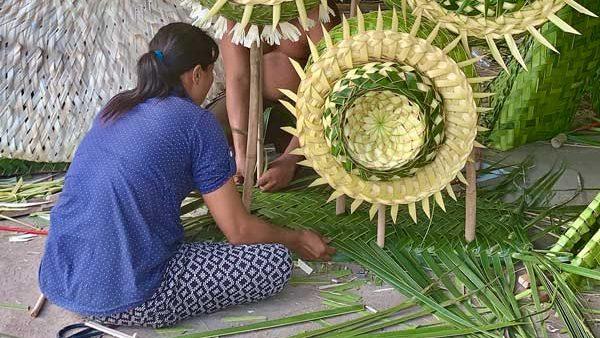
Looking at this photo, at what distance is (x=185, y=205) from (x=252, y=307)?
0.57m

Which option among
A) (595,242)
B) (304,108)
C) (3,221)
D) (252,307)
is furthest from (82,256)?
(595,242)

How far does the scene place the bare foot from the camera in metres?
2.93

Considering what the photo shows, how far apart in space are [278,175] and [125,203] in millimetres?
944

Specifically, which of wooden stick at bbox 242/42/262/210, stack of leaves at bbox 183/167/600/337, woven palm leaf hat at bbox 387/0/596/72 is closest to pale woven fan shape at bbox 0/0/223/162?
stack of leaves at bbox 183/167/600/337

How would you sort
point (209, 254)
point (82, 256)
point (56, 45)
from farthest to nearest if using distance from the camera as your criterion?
point (56, 45)
point (209, 254)
point (82, 256)

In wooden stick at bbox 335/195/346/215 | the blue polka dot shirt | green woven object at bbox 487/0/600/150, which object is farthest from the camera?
green woven object at bbox 487/0/600/150

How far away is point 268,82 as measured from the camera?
3219 mm

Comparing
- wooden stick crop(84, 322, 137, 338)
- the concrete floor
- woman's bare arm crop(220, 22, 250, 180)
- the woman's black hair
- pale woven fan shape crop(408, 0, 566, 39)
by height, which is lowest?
the concrete floor

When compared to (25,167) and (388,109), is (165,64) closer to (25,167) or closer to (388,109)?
(388,109)

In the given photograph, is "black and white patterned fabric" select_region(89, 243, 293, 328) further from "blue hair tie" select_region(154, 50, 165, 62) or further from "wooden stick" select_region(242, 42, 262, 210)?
"blue hair tie" select_region(154, 50, 165, 62)

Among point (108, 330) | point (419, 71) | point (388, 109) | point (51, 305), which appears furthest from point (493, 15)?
point (51, 305)

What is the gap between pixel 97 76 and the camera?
11.3 ft

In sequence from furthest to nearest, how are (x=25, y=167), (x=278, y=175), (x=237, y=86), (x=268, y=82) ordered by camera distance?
(x=25, y=167) → (x=268, y=82) → (x=237, y=86) → (x=278, y=175)

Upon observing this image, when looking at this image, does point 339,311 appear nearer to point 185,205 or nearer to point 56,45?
point 185,205
